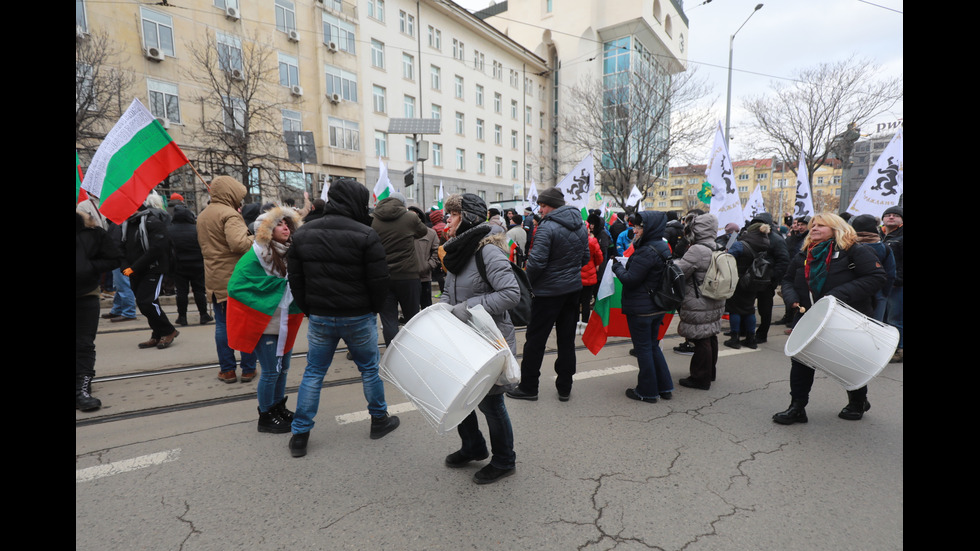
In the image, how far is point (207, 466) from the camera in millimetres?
3127

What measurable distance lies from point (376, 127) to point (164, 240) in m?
23.9

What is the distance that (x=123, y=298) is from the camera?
24.9ft

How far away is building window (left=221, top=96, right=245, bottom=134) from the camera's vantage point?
53.8 feet

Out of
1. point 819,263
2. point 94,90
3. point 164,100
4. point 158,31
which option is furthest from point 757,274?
point 158,31

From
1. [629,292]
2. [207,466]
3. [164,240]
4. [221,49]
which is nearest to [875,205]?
[629,292]

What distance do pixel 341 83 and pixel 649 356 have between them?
87.0 feet

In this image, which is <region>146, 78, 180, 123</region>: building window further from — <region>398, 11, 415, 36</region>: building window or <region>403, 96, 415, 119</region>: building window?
<region>398, 11, 415, 36</region>: building window

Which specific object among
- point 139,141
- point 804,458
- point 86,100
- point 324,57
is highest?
point 324,57

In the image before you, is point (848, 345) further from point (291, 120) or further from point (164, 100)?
point (291, 120)

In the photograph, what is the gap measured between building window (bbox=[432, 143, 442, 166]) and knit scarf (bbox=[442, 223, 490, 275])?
100ft

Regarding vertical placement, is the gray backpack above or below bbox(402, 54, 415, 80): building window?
below

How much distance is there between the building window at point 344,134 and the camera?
2564cm

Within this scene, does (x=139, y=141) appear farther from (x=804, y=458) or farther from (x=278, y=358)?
(x=804, y=458)

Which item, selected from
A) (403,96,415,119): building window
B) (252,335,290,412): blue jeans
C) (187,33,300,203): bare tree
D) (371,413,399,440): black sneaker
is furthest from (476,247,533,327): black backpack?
(403,96,415,119): building window
